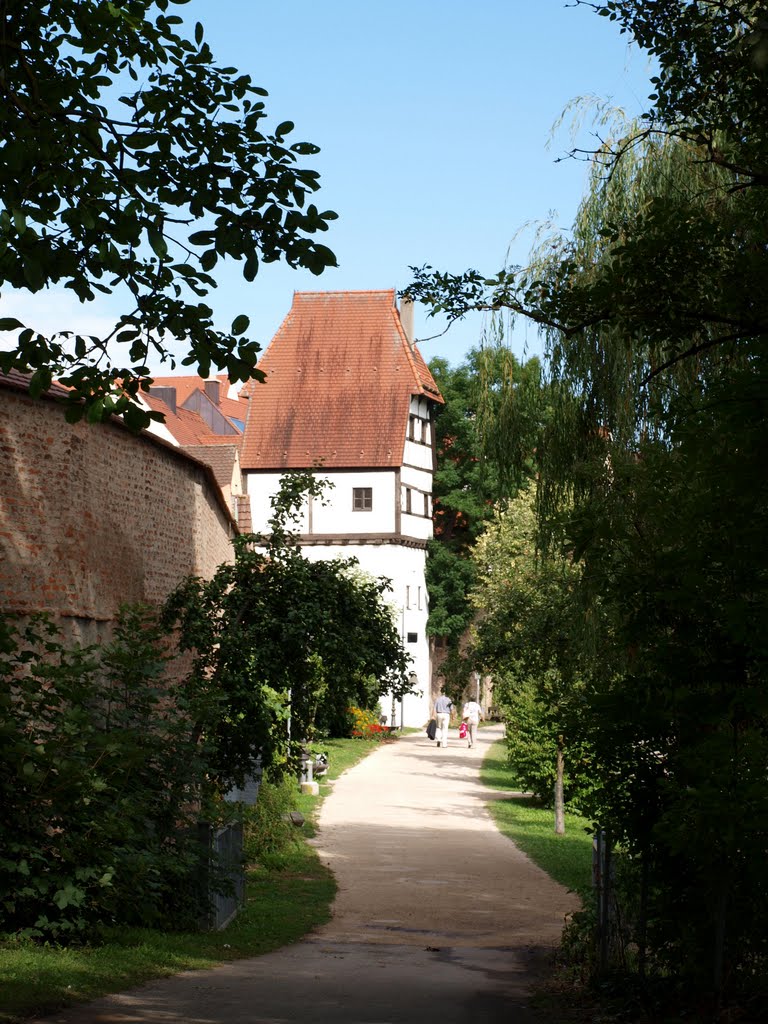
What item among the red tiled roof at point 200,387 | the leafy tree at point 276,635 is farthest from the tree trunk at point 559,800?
the red tiled roof at point 200,387

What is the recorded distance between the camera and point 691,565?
7.79m

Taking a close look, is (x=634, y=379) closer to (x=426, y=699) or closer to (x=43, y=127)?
(x=43, y=127)

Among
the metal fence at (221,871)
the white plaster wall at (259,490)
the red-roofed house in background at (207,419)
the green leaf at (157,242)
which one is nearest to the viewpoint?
the green leaf at (157,242)

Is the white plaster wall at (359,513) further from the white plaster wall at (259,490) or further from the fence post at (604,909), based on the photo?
the fence post at (604,909)

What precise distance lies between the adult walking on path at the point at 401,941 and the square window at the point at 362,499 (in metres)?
24.2

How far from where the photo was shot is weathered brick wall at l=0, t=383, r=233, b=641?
12.7 m

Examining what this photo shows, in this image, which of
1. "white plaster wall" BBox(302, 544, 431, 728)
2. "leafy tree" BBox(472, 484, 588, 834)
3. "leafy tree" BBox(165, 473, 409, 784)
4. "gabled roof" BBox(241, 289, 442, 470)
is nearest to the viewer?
"leafy tree" BBox(165, 473, 409, 784)

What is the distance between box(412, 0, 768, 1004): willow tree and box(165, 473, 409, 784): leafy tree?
23.0ft

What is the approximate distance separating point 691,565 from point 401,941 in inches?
293

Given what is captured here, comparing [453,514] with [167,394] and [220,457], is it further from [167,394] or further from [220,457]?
[220,457]

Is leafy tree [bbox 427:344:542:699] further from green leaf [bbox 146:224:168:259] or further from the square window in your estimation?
green leaf [bbox 146:224:168:259]

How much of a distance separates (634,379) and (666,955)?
23.3 ft

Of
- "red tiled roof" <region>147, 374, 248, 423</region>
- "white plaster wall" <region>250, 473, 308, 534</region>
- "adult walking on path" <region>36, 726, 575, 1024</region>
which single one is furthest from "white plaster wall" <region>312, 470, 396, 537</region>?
"red tiled roof" <region>147, 374, 248, 423</region>

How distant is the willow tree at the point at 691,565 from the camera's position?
741 cm
